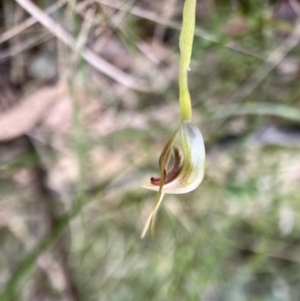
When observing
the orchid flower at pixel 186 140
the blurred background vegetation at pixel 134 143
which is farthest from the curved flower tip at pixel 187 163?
the blurred background vegetation at pixel 134 143

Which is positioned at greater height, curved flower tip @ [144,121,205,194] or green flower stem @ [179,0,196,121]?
green flower stem @ [179,0,196,121]

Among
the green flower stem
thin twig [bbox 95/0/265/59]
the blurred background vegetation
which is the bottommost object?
the green flower stem

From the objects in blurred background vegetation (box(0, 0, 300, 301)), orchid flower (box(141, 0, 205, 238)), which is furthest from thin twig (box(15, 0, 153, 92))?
orchid flower (box(141, 0, 205, 238))

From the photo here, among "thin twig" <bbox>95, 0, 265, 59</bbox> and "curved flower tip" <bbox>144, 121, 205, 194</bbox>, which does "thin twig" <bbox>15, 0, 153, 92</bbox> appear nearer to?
"thin twig" <bbox>95, 0, 265, 59</bbox>

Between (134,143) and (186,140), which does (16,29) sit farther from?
(186,140)

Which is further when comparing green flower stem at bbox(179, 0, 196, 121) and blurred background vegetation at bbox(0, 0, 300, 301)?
Result: blurred background vegetation at bbox(0, 0, 300, 301)

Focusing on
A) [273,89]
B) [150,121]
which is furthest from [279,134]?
[150,121]

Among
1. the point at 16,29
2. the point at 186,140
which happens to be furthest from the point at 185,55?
the point at 16,29
